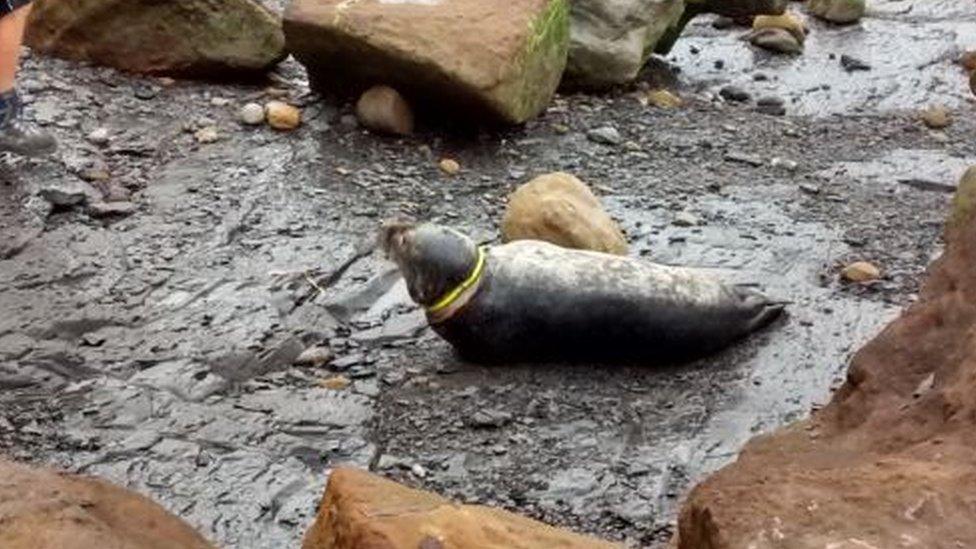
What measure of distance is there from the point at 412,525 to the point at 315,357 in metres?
2.11

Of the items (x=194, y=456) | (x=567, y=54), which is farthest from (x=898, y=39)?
(x=194, y=456)

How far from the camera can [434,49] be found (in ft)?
20.1

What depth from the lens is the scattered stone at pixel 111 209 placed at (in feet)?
18.0

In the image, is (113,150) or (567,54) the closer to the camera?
(113,150)

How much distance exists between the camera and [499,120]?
638 centimetres

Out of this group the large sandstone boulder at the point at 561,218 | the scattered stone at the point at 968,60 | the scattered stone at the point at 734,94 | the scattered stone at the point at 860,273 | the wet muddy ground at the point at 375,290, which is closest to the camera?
the wet muddy ground at the point at 375,290

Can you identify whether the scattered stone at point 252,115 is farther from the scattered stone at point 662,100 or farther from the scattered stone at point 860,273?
the scattered stone at point 860,273

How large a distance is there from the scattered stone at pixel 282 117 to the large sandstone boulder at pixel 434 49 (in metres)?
0.23

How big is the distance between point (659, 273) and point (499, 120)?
6.08 ft

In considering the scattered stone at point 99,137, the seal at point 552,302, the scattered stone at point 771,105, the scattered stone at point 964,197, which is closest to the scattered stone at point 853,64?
the scattered stone at point 771,105

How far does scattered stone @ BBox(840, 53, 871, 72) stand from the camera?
7.98 metres

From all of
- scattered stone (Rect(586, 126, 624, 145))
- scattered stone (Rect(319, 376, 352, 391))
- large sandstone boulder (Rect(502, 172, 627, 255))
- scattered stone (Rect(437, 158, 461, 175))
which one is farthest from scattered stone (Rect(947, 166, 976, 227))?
scattered stone (Rect(319, 376, 352, 391))

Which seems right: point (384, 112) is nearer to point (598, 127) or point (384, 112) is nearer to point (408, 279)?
point (598, 127)

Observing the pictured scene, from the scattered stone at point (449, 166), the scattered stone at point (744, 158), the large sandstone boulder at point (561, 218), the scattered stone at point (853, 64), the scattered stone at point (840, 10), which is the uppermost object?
the large sandstone boulder at point (561, 218)
